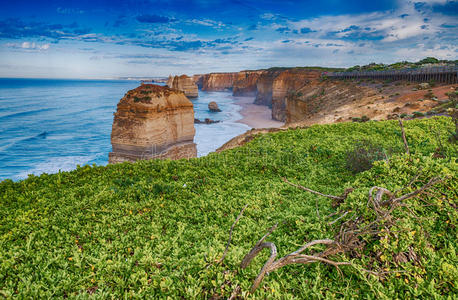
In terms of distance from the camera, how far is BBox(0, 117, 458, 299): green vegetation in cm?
269

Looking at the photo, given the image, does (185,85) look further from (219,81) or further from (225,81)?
(219,81)

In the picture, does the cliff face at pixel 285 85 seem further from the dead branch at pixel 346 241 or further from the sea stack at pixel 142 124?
the dead branch at pixel 346 241

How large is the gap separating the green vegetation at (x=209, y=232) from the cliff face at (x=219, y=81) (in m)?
164

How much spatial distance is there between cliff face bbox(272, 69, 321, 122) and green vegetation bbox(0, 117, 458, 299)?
181 ft

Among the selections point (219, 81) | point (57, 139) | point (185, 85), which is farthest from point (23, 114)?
point (219, 81)

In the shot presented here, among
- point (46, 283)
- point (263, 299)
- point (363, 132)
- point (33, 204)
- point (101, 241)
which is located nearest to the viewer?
point (263, 299)

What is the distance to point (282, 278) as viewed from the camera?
113 inches

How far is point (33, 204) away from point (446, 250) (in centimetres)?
749

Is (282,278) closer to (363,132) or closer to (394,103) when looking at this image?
(363,132)

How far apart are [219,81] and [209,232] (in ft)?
567

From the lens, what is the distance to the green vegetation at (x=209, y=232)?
2691mm

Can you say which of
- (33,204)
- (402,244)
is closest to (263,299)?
(402,244)

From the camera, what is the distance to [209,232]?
4.25m

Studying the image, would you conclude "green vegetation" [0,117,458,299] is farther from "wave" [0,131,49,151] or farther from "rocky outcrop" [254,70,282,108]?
"rocky outcrop" [254,70,282,108]
